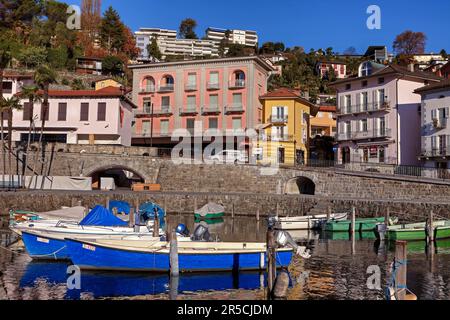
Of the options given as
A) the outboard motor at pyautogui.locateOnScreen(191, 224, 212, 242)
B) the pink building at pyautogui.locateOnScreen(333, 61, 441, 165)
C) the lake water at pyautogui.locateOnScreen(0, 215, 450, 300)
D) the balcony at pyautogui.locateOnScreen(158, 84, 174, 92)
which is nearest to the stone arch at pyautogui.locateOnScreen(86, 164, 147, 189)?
the balcony at pyautogui.locateOnScreen(158, 84, 174, 92)

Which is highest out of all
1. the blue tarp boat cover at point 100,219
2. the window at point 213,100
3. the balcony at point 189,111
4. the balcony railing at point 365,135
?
the window at point 213,100

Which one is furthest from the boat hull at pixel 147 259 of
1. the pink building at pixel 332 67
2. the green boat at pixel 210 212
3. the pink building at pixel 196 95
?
the pink building at pixel 332 67

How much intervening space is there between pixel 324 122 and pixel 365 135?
93.2 ft

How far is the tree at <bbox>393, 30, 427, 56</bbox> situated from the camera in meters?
134

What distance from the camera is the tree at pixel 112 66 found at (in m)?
103

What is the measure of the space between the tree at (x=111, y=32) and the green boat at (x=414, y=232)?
97.3 meters

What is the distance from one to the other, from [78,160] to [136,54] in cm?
7642

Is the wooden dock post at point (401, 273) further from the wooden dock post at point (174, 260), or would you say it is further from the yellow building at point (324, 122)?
the yellow building at point (324, 122)

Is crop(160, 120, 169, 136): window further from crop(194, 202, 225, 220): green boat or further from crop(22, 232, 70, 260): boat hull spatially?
crop(22, 232, 70, 260): boat hull

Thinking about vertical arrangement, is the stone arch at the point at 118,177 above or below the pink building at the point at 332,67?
below

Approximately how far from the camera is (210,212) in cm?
4675

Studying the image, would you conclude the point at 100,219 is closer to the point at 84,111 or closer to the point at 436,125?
the point at 84,111

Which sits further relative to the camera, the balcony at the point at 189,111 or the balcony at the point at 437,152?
the balcony at the point at 189,111

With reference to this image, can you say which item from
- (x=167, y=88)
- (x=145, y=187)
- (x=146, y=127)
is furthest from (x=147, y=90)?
(x=145, y=187)
